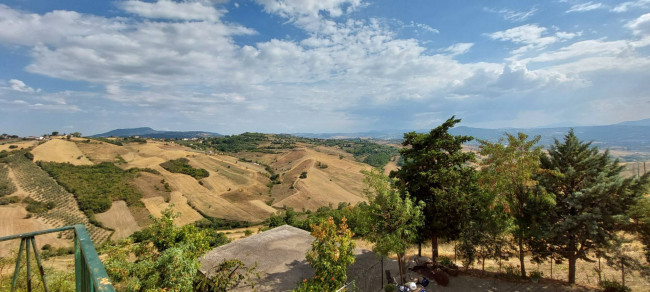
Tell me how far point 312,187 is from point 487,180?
78191 millimetres

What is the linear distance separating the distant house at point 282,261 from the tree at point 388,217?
13.1ft

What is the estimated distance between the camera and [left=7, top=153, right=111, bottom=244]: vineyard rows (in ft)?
189

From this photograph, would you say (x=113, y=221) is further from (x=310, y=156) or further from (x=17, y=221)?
(x=310, y=156)

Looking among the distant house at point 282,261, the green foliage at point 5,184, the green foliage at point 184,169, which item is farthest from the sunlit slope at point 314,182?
the green foliage at point 5,184

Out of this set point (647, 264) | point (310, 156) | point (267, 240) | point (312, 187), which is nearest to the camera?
point (647, 264)

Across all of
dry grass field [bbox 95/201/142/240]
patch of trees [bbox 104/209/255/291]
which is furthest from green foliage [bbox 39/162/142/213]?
patch of trees [bbox 104/209/255/291]

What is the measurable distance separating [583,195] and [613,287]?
585 cm

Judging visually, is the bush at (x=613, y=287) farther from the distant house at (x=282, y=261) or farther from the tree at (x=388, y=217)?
the distant house at (x=282, y=261)

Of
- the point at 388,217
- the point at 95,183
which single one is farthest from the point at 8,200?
the point at 388,217

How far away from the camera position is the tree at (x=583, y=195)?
14602 mm

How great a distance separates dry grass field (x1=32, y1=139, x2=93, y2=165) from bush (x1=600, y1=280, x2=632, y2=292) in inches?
4736

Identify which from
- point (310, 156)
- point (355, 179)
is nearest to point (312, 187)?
point (355, 179)

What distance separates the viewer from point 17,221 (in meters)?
53.1

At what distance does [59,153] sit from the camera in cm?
9419
